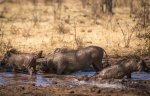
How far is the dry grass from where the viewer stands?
15422 millimetres

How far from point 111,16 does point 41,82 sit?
11433mm

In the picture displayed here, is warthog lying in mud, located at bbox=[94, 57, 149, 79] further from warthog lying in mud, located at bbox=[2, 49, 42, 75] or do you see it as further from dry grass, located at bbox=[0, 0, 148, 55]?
dry grass, located at bbox=[0, 0, 148, 55]

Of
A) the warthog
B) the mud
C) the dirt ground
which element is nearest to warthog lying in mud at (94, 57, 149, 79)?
the mud

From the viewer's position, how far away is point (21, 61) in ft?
38.3

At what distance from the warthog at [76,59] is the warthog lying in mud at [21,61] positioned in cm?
52

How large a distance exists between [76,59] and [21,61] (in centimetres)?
140

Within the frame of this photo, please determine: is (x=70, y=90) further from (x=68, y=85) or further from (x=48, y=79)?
(x=48, y=79)

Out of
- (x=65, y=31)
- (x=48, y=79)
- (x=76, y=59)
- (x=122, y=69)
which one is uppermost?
(x=65, y=31)

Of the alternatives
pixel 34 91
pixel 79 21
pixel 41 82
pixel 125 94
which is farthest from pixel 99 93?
pixel 79 21

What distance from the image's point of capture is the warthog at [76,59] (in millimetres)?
11252

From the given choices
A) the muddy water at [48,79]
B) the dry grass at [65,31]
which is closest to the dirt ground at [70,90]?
the muddy water at [48,79]

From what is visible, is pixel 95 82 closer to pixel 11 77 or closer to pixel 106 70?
Result: pixel 106 70

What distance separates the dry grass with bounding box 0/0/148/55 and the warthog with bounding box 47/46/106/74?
2870 mm

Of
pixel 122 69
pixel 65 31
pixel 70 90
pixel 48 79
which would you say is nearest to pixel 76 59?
pixel 48 79
